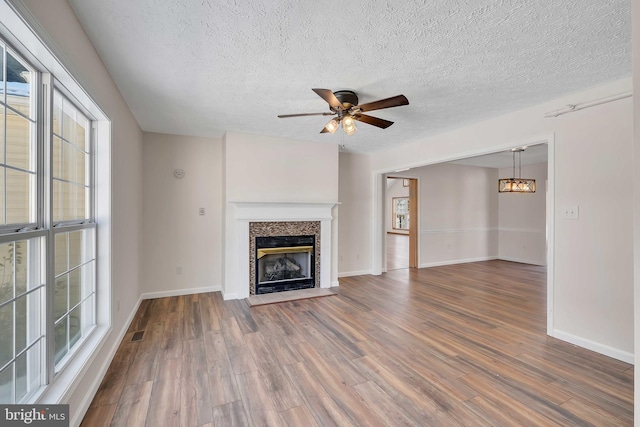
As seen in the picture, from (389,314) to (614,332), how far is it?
207cm

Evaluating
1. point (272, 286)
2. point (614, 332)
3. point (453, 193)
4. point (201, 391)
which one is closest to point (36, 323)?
point (201, 391)

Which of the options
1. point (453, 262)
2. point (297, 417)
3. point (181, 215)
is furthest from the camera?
point (453, 262)

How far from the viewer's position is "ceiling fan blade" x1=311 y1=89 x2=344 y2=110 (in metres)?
2.21

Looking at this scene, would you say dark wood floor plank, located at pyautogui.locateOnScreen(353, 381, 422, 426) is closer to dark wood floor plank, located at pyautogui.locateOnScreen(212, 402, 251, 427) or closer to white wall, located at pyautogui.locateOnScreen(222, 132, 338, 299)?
dark wood floor plank, located at pyautogui.locateOnScreen(212, 402, 251, 427)

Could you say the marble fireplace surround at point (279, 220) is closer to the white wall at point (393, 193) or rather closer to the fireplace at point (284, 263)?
the fireplace at point (284, 263)

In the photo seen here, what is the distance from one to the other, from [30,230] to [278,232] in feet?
10.5

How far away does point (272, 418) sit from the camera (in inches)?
69.3

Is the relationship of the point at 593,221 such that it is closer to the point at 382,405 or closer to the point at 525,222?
the point at 382,405

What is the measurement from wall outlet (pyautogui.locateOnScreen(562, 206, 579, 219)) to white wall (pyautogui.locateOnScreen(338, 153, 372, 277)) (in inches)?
130

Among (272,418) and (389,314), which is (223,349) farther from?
(389,314)

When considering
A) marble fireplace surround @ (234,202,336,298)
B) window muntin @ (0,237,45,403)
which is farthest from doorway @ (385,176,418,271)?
window muntin @ (0,237,45,403)

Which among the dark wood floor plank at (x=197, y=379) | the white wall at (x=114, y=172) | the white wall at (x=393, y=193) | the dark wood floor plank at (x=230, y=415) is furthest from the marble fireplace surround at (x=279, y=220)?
the white wall at (x=393, y=193)

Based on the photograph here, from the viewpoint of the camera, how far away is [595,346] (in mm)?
2615

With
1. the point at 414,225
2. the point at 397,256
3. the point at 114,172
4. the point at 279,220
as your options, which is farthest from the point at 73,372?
the point at 397,256
